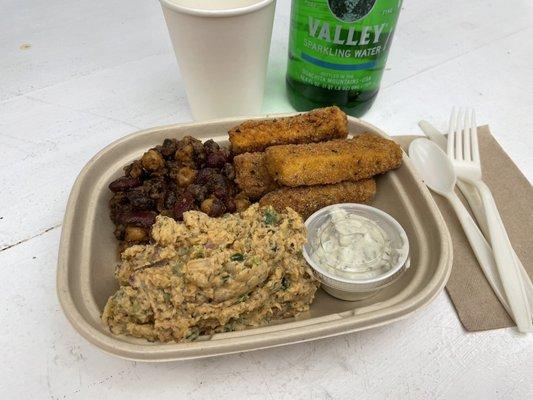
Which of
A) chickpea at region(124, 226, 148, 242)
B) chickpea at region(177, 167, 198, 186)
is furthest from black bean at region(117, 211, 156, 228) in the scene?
chickpea at region(177, 167, 198, 186)

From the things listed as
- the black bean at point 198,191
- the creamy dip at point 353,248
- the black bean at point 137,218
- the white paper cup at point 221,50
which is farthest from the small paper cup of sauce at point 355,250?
the white paper cup at point 221,50

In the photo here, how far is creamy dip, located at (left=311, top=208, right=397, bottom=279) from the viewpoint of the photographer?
888 mm

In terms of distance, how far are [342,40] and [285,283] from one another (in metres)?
0.69

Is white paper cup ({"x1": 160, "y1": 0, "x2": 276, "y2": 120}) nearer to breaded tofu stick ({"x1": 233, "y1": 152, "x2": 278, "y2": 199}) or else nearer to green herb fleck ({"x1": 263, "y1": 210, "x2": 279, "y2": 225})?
breaded tofu stick ({"x1": 233, "y1": 152, "x2": 278, "y2": 199})

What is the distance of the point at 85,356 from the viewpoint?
92 centimetres

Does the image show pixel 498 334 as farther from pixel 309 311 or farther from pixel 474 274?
pixel 309 311

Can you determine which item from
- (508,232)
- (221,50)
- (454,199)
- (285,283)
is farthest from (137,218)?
(508,232)

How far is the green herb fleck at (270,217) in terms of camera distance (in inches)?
36.5

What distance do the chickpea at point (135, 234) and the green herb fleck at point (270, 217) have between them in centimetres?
29

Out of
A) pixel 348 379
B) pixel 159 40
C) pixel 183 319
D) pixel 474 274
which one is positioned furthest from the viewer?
pixel 159 40

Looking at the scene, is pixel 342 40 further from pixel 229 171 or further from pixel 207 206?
pixel 207 206

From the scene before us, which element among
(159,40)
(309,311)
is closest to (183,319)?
(309,311)

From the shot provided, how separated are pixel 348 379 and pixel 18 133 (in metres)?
1.29

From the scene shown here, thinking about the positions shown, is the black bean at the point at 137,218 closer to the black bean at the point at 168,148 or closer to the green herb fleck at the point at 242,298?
the black bean at the point at 168,148
